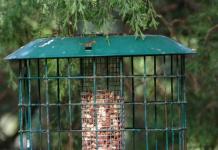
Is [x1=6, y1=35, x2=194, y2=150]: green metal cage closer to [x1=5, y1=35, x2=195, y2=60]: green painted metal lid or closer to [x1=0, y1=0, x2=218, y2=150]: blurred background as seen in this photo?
[x1=5, y1=35, x2=195, y2=60]: green painted metal lid

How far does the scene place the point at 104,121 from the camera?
4.37 m

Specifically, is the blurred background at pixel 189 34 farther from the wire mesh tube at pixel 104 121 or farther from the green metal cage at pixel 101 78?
the wire mesh tube at pixel 104 121

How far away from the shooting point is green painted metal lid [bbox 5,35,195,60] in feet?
13.4

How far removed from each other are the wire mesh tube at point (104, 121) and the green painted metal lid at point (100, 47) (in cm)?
37

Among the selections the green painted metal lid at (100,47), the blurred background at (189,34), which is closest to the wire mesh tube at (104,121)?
the green painted metal lid at (100,47)

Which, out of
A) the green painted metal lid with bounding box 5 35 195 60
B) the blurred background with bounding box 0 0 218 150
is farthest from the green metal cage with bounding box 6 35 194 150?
the blurred background with bounding box 0 0 218 150

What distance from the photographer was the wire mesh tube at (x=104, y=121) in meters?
4.37

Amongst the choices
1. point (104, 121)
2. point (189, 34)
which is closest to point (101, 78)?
point (104, 121)

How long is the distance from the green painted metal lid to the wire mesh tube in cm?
37

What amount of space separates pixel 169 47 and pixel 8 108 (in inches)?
191

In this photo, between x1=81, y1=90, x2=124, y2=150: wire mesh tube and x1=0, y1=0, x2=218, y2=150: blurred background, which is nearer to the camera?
x1=81, y1=90, x2=124, y2=150: wire mesh tube

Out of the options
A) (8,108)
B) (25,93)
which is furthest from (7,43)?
(8,108)

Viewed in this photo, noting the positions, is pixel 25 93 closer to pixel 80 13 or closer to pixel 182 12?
pixel 80 13

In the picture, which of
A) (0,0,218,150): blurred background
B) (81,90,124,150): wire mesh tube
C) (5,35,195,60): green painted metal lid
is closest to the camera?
(5,35,195,60): green painted metal lid
